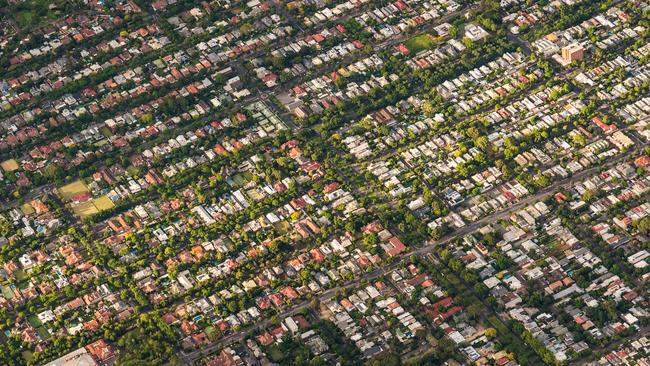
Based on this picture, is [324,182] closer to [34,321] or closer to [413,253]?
[413,253]

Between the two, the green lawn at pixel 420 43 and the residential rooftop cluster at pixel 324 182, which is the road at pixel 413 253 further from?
the green lawn at pixel 420 43

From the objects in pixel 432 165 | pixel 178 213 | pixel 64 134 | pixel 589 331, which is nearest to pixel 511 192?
pixel 432 165

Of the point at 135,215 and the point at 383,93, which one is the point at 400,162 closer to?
the point at 383,93

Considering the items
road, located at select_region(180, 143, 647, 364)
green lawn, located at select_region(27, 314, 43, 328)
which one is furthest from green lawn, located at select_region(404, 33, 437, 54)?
green lawn, located at select_region(27, 314, 43, 328)

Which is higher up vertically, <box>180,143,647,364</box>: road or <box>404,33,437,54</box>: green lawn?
<box>404,33,437,54</box>: green lawn

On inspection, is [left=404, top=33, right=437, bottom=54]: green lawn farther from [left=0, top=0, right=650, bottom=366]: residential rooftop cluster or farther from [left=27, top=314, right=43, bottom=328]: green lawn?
[left=27, top=314, right=43, bottom=328]: green lawn

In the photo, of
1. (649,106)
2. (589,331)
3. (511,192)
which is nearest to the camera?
(589,331)

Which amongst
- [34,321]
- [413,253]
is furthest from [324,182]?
[34,321]
